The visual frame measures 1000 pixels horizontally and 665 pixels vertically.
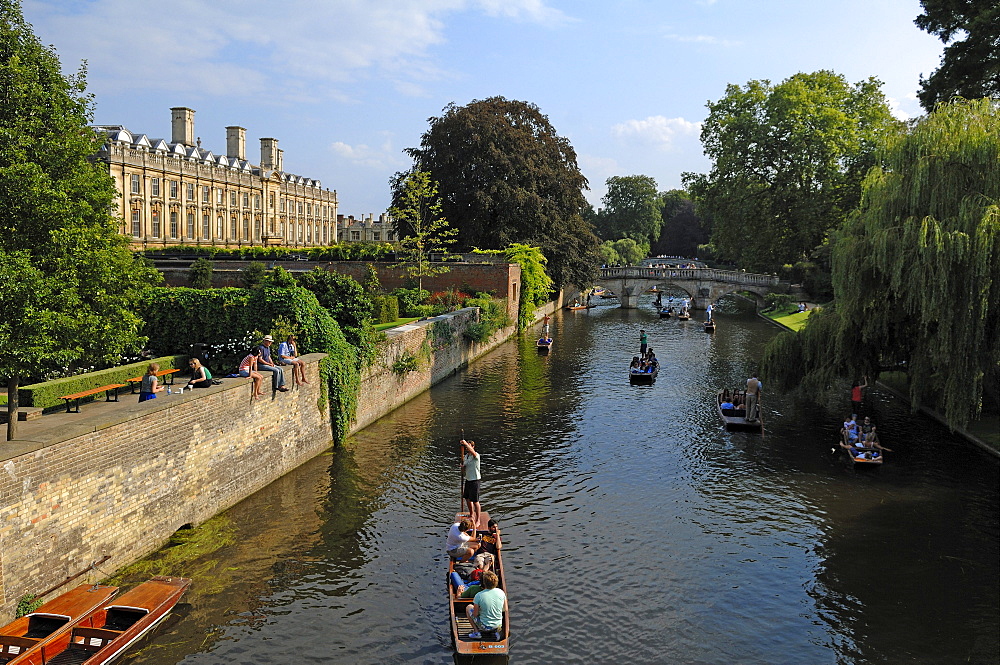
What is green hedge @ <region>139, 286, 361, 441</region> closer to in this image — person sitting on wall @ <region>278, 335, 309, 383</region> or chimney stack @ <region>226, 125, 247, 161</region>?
person sitting on wall @ <region>278, 335, 309, 383</region>

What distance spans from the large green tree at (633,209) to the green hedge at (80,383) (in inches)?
4189

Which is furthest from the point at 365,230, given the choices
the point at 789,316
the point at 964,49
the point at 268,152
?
the point at 964,49

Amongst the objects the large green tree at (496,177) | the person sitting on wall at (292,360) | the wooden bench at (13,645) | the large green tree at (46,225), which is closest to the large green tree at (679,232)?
the large green tree at (496,177)

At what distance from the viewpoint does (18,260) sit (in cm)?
1284

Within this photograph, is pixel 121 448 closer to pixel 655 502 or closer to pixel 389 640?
pixel 389 640

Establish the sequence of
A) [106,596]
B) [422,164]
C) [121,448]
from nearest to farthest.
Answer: [106,596] < [121,448] < [422,164]

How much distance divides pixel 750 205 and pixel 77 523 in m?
49.7

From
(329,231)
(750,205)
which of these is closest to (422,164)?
(750,205)

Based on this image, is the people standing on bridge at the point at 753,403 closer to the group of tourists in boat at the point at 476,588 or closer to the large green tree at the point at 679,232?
the group of tourists in boat at the point at 476,588

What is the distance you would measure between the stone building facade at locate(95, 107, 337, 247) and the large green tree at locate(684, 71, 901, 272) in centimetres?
3994

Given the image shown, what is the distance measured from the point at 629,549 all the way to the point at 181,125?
69.5 meters

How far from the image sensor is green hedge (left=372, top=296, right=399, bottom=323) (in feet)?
107

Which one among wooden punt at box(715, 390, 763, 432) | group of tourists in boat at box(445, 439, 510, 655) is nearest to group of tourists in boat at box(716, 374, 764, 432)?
wooden punt at box(715, 390, 763, 432)

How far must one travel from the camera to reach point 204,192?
70250 mm
